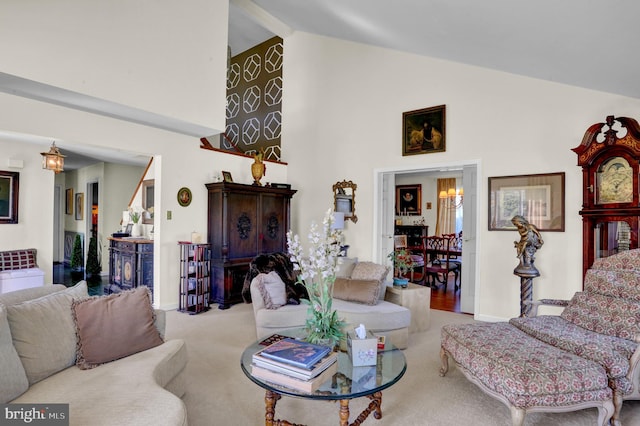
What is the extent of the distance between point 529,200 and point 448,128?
4.68 ft

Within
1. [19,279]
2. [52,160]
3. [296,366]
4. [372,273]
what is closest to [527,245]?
[372,273]

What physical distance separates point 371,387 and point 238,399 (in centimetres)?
113

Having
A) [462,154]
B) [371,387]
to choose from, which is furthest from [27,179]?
[462,154]

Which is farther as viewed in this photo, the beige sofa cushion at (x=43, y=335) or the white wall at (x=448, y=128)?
the white wall at (x=448, y=128)

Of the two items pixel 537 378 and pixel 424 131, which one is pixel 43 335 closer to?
pixel 537 378

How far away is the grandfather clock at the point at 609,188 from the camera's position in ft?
10.5

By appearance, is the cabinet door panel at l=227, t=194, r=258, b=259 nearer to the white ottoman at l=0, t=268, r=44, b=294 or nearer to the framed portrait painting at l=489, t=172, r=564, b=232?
the white ottoman at l=0, t=268, r=44, b=294

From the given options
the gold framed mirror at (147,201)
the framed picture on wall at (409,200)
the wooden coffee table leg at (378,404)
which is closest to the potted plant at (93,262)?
the gold framed mirror at (147,201)

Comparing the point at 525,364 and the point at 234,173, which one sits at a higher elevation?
the point at 234,173

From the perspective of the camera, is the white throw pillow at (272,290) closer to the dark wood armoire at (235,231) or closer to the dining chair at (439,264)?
the dark wood armoire at (235,231)

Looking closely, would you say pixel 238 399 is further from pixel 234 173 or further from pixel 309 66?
pixel 309 66

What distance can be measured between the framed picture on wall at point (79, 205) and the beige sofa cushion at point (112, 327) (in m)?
7.02

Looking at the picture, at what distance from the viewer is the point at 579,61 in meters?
2.99

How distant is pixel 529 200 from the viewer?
4.23m
